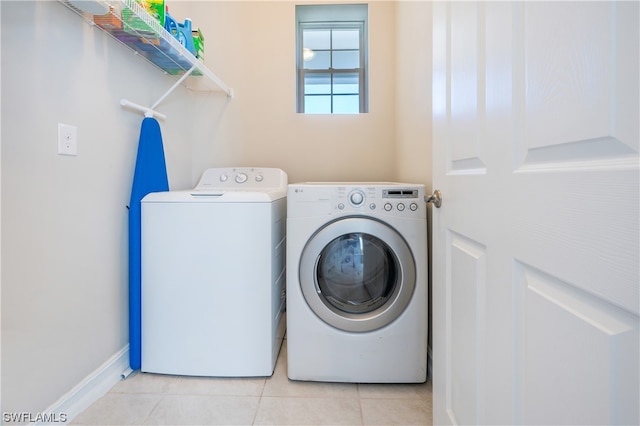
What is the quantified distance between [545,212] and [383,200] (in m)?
0.83

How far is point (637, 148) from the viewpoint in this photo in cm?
34

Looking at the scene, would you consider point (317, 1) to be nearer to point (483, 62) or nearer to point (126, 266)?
point (483, 62)

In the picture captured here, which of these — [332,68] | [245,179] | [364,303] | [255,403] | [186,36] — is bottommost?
[255,403]

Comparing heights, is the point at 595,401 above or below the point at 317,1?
below

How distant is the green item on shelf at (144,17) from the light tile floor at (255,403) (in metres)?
1.60

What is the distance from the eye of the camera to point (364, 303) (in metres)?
1.37

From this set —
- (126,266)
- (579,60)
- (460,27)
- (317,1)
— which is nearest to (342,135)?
(317,1)

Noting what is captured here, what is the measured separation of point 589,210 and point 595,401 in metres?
0.26

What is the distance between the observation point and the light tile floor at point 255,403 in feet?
3.80

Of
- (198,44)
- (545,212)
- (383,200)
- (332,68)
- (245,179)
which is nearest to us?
(545,212)

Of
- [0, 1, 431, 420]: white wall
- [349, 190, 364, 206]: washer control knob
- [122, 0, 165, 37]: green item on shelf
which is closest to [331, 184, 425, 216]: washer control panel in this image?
[349, 190, 364, 206]: washer control knob

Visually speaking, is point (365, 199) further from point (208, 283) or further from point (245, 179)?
point (245, 179)

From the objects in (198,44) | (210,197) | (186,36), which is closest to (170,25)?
(186,36)

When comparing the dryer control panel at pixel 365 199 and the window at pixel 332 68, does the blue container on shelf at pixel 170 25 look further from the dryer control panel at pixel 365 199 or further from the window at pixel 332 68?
the dryer control panel at pixel 365 199
